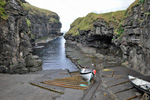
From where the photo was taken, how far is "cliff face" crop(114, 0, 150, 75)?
22.8 metres

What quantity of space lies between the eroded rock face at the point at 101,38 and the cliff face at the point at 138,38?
18756mm

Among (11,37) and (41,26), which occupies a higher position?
(41,26)

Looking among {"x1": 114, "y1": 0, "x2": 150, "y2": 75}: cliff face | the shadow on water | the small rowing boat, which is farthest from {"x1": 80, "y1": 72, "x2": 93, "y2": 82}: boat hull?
the shadow on water

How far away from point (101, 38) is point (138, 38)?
33.3 meters

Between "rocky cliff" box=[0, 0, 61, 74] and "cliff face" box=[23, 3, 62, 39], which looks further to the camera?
"cliff face" box=[23, 3, 62, 39]

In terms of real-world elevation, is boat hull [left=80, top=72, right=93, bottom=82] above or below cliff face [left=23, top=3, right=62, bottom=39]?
below

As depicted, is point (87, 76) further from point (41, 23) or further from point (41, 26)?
point (41, 23)

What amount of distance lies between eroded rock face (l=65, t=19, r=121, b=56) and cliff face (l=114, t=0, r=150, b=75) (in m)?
18.8

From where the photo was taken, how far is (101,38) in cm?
5925

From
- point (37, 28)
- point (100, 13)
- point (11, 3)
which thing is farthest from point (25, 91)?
point (37, 28)

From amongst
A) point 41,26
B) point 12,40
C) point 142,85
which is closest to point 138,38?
point 142,85

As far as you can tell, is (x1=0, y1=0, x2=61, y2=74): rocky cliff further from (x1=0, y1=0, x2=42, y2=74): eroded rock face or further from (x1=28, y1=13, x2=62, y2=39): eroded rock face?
(x1=28, y1=13, x2=62, y2=39): eroded rock face

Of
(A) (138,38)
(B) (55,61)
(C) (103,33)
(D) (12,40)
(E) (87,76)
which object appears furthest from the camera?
(B) (55,61)

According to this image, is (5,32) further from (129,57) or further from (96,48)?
(96,48)
